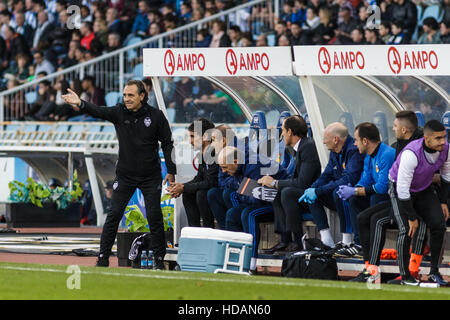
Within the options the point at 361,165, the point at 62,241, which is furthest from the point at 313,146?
the point at 62,241

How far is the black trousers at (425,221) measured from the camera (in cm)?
1075

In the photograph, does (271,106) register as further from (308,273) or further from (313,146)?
(308,273)

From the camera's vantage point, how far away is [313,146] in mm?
12391

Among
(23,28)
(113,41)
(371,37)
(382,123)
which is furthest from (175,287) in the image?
(23,28)

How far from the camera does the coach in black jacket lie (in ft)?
40.3

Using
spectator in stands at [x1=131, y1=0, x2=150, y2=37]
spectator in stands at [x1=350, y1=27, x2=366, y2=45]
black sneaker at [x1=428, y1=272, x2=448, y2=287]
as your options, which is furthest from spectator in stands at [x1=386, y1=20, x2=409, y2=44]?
black sneaker at [x1=428, y1=272, x2=448, y2=287]

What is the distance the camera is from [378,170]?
1138 cm

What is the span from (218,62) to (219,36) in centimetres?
1308

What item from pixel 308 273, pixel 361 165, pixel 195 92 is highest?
pixel 195 92

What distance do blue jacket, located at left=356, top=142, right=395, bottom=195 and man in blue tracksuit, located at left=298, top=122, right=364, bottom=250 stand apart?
24 cm

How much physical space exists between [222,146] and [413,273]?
314cm

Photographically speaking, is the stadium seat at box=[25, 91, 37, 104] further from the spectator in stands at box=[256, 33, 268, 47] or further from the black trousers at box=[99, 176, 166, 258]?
the black trousers at box=[99, 176, 166, 258]

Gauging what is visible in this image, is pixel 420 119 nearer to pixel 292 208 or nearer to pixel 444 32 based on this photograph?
pixel 292 208

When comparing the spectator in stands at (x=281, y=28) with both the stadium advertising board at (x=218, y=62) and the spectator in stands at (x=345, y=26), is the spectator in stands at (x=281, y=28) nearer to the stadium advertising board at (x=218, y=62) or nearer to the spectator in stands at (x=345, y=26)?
the spectator in stands at (x=345, y=26)
